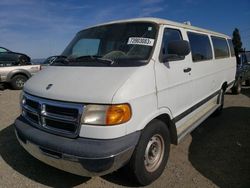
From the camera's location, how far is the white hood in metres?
2.79

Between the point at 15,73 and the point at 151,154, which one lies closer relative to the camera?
the point at 151,154

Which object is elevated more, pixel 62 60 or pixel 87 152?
pixel 62 60

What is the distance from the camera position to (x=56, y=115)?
295 centimetres

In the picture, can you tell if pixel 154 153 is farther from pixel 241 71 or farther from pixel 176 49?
pixel 241 71

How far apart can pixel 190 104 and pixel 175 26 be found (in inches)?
52.7

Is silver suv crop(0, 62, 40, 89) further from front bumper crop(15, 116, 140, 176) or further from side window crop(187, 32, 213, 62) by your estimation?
front bumper crop(15, 116, 140, 176)

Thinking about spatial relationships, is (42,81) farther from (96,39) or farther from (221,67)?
(221,67)

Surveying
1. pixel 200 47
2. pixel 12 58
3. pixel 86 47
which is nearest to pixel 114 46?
pixel 86 47

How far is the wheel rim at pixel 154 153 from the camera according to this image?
10.8 feet

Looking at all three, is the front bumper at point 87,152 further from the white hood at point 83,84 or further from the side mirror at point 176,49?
the side mirror at point 176,49

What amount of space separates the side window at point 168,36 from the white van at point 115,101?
0.02 meters

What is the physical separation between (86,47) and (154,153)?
1.98 m

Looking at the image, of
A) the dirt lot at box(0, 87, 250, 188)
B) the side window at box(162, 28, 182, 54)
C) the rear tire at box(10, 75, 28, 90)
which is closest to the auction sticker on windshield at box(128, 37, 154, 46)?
the side window at box(162, 28, 182, 54)

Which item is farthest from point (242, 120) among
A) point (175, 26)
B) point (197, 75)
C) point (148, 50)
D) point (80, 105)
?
point (80, 105)
